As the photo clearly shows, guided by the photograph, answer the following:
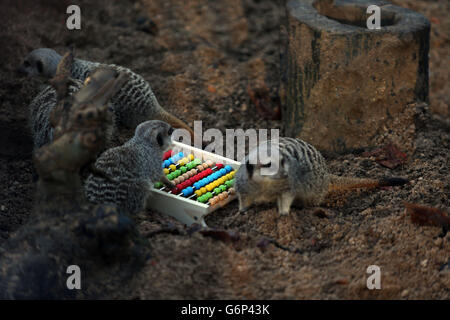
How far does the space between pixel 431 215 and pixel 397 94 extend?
95 centimetres

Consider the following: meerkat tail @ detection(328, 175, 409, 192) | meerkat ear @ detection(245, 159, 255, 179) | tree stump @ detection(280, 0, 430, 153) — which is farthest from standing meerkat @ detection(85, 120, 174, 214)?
tree stump @ detection(280, 0, 430, 153)

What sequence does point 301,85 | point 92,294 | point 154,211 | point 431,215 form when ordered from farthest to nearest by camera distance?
point 301,85
point 154,211
point 431,215
point 92,294

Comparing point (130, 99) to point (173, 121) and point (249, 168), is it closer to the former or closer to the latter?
point (173, 121)

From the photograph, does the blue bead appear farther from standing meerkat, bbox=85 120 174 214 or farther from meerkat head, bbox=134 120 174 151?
meerkat head, bbox=134 120 174 151

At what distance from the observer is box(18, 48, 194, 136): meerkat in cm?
338

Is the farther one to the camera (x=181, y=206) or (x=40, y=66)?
(x=40, y=66)

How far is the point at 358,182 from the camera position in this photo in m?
2.78

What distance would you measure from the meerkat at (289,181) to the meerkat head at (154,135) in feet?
1.39

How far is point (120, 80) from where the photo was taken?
210 centimetres

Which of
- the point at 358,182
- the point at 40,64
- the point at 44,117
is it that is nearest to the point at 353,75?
the point at 358,182

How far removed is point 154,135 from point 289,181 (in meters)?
0.71

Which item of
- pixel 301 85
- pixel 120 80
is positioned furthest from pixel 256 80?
pixel 120 80

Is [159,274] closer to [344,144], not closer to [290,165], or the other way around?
[290,165]

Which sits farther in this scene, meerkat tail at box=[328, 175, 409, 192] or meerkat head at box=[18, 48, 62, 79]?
meerkat head at box=[18, 48, 62, 79]
